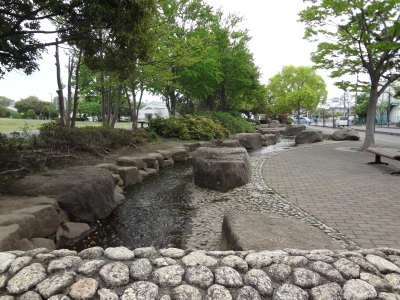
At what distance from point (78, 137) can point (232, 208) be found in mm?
5992

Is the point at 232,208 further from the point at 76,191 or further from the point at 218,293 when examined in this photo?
the point at 218,293

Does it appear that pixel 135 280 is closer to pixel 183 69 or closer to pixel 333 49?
pixel 333 49

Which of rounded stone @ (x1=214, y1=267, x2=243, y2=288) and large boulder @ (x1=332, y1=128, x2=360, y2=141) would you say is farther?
large boulder @ (x1=332, y1=128, x2=360, y2=141)

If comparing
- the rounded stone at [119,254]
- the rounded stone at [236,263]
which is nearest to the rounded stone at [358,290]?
the rounded stone at [236,263]

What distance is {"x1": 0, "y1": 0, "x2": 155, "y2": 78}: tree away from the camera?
5.40 meters

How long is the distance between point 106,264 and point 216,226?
2.64 m

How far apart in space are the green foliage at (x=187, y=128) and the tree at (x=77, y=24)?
796 centimetres

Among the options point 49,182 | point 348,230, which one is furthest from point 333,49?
point 49,182

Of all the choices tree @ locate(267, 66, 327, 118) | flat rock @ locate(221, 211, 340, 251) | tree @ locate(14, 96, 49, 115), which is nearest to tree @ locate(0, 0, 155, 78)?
flat rock @ locate(221, 211, 340, 251)

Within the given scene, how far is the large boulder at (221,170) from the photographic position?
648 centimetres

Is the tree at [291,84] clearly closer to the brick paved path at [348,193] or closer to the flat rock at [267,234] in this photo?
the brick paved path at [348,193]

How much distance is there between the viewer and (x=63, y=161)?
7633 mm

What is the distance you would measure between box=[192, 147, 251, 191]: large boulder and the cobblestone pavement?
0.20 metres

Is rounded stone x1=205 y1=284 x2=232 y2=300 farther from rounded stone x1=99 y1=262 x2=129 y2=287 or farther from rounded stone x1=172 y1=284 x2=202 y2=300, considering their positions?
rounded stone x1=99 y1=262 x2=129 y2=287
